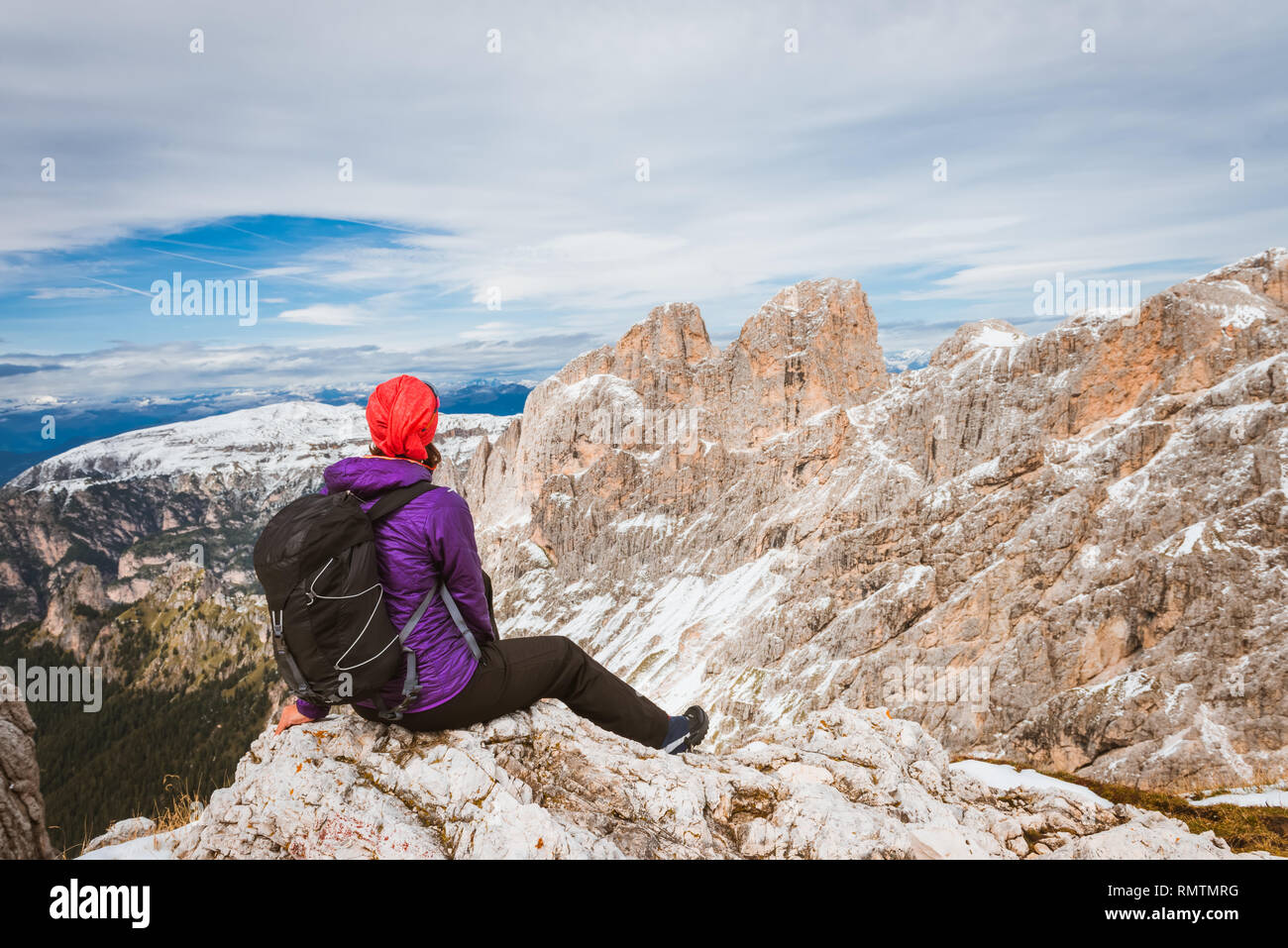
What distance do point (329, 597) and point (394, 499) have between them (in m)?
1.12

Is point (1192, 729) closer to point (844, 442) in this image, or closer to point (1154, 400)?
point (1154, 400)

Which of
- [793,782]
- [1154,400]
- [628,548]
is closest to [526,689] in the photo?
[793,782]

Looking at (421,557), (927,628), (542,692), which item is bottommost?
(927,628)

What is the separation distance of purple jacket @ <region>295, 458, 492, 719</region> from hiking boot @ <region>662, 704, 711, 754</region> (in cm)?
389

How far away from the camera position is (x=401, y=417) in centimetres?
707

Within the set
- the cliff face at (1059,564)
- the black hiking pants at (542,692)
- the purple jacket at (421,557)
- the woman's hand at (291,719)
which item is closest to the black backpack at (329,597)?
the purple jacket at (421,557)

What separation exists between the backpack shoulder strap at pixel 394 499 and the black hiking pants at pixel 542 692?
6.89 feet

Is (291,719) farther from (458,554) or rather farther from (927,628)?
(927,628)

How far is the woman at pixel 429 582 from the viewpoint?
6723 millimetres

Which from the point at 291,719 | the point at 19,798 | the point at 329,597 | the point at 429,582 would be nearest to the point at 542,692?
the point at 429,582

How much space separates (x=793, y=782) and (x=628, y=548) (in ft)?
598

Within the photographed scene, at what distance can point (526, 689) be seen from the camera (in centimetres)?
824

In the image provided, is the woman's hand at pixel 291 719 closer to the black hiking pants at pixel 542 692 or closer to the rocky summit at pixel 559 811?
the rocky summit at pixel 559 811
